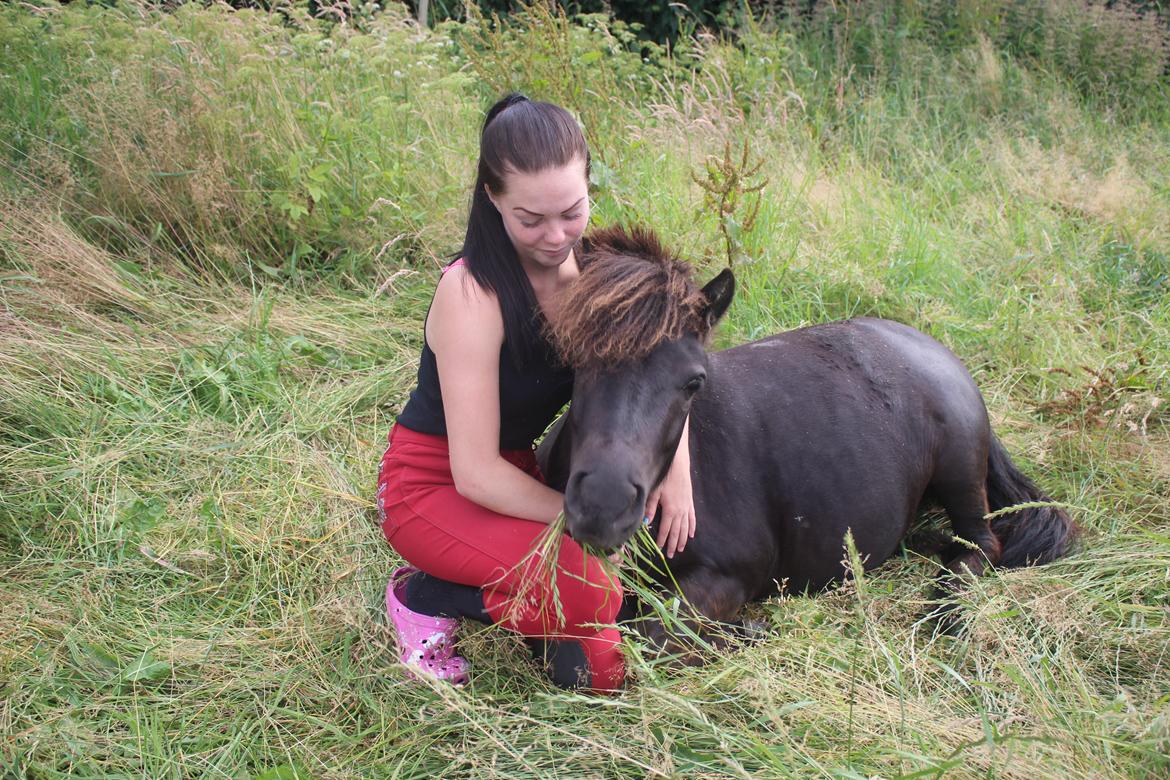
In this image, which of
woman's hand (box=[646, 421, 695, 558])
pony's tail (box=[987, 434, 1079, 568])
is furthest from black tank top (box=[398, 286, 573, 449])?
pony's tail (box=[987, 434, 1079, 568])

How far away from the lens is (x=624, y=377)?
2.42 meters

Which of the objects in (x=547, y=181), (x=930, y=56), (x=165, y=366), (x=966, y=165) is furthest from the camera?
(x=930, y=56)

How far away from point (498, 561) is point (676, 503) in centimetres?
56

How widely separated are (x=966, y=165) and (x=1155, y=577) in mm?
4548

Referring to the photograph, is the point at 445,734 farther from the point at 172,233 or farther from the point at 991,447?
the point at 172,233

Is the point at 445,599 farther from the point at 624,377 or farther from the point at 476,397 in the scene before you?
the point at 624,377

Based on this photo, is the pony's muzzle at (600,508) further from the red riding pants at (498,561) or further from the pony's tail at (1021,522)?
the pony's tail at (1021,522)

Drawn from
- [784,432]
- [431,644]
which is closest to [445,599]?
[431,644]

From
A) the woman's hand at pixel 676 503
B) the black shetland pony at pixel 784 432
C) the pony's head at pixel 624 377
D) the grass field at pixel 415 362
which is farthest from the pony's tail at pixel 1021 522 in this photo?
the pony's head at pixel 624 377

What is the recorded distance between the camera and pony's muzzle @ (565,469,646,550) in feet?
7.37

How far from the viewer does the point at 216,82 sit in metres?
5.32

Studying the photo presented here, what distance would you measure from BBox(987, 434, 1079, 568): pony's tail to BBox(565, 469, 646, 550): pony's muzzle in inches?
70.7

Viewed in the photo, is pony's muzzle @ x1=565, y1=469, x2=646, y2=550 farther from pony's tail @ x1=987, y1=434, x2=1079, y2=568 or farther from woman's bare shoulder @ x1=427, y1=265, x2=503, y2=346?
pony's tail @ x1=987, y1=434, x2=1079, y2=568

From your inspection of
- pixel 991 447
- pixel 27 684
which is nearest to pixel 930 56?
pixel 991 447
